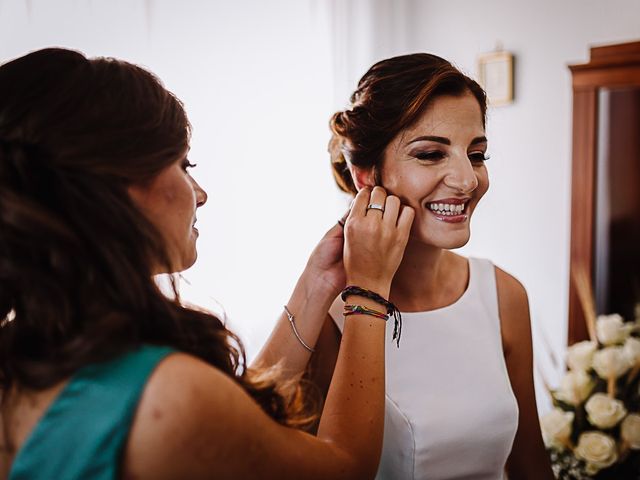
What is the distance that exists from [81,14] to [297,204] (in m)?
1.16

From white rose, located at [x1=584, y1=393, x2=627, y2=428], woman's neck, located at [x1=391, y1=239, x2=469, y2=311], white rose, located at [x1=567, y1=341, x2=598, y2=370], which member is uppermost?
woman's neck, located at [x1=391, y1=239, x2=469, y2=311]

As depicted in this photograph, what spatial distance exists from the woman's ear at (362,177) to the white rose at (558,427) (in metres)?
0.78

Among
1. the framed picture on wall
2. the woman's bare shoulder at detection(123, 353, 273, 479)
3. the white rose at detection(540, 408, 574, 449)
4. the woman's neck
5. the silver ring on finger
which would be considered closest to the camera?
the woman's bare shoulder at detection(123, 353, 273, 479)

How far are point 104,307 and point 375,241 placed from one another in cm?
55

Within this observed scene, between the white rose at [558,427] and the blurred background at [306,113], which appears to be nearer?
the white rose at [558,427]

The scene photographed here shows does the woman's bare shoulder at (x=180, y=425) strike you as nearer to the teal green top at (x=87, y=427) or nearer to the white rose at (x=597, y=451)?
the teal green top at (x=87, y=427)

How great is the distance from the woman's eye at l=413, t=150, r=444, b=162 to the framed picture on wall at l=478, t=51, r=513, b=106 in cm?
153

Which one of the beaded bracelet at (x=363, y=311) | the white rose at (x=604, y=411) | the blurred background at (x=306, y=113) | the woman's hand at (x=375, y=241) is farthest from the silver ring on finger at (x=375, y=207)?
the blurred background at (x=306, y=113)

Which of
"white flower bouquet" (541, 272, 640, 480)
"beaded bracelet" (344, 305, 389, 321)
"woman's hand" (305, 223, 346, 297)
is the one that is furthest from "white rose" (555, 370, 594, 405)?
"beaded bracelet" (344, 305, 389, 321)

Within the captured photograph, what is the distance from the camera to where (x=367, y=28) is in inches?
117

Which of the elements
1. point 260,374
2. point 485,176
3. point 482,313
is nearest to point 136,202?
point 260,374

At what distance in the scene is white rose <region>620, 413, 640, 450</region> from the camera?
146 cm

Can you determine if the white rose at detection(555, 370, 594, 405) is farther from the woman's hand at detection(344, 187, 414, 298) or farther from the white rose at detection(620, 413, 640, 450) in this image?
Answer: the woman's hand at detection(344, 187, 414, 298)

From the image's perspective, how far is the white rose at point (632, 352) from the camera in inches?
61.1
